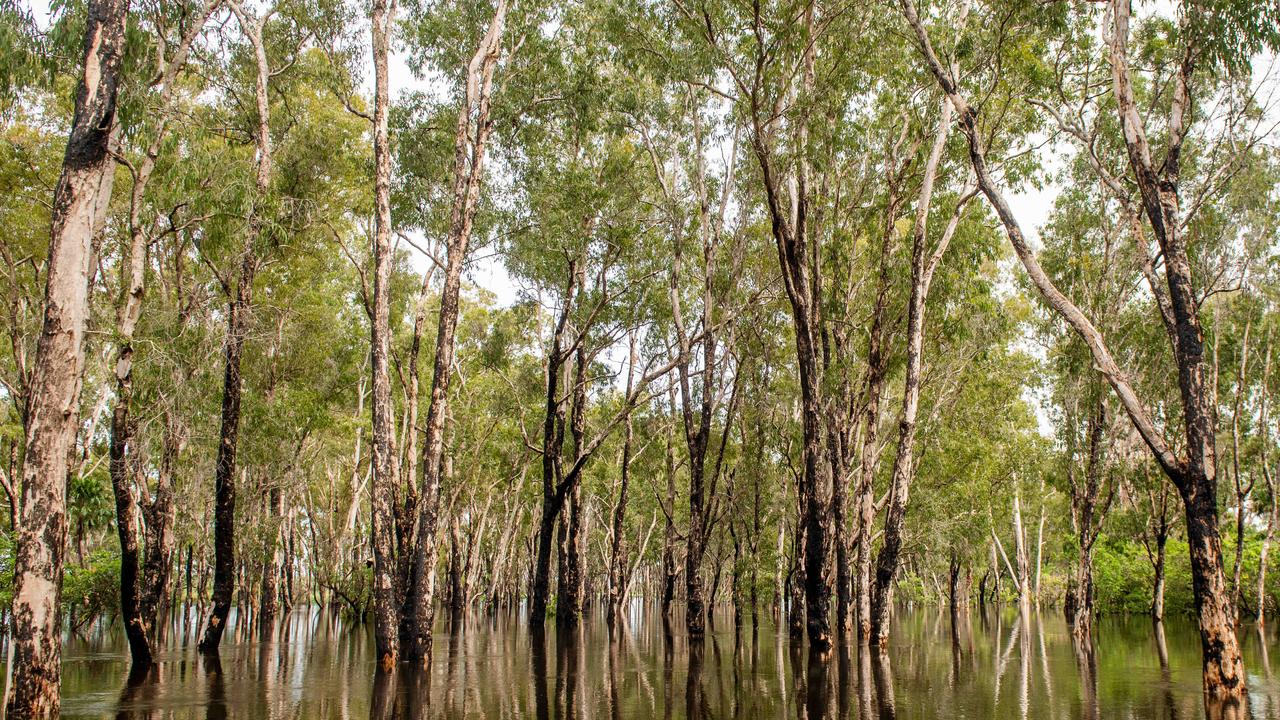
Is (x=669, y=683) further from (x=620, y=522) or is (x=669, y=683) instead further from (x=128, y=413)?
(x=620, y=522)

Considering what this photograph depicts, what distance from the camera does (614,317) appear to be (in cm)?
2520

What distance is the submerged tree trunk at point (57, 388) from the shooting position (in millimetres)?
8219

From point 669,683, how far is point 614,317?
14.4 m

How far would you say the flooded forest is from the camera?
10695 millimetres

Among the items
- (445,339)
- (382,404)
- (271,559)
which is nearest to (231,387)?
(382,404)

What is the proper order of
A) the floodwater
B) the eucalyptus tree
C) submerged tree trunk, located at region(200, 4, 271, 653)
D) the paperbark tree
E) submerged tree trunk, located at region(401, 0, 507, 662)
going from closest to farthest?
the floodwater
the eucalyptus tree
the paperbark tree
submerged tree trunk, located at region(401, 0, 507, 662)
submerged tree trunk, located at region(200, 4, 271, 653)

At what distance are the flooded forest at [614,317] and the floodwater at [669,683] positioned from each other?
15 cm

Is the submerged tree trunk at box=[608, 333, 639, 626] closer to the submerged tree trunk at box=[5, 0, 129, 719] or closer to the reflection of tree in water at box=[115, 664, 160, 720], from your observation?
the reflection of tree in water at box=[115, 664, 160, 720]

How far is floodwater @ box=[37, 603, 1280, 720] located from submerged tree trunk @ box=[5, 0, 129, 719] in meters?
1.05

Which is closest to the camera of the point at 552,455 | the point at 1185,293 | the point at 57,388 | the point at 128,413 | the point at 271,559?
Answer: the point at 57,388

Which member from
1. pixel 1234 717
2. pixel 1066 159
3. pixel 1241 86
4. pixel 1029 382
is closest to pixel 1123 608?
pixel 1029 382

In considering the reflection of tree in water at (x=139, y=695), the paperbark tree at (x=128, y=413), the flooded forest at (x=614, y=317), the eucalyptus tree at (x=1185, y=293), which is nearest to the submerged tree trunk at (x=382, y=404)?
the flooded forest at (x=614, y=317)

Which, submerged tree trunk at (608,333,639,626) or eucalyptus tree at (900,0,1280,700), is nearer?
eucalyptus tree at (900,0,1280,700)

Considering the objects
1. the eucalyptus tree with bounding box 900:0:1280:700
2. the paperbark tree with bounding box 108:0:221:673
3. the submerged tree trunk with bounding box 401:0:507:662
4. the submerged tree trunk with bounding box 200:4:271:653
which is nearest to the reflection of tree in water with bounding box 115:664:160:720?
the paperbark tree with bounding box 108:0:221:673
